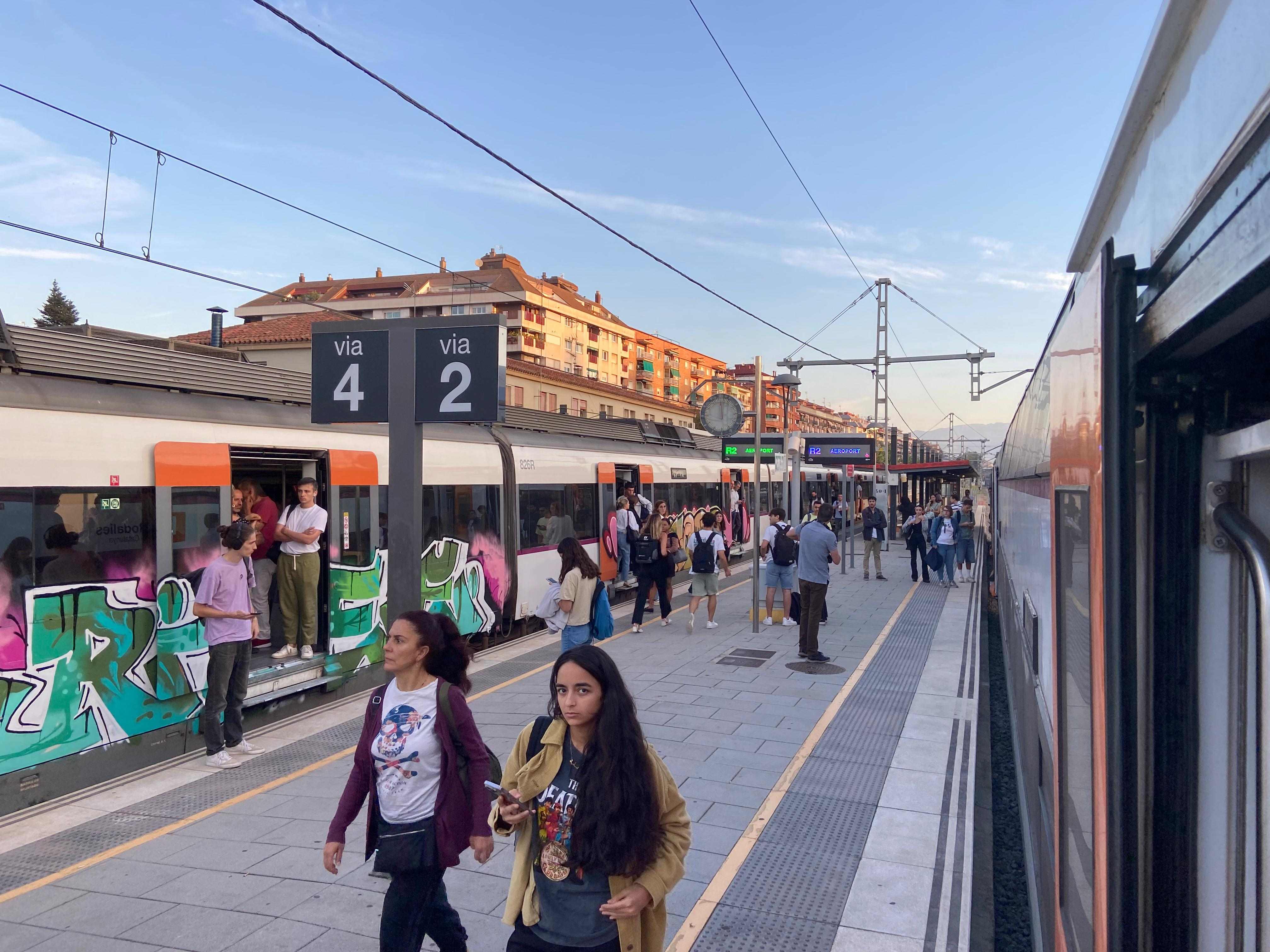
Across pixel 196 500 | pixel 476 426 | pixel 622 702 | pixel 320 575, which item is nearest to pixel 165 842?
pixel 196 500

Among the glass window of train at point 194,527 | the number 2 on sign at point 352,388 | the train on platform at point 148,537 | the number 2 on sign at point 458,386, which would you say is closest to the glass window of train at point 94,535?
the train on platform at point 148,537

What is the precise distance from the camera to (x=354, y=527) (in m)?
8.91

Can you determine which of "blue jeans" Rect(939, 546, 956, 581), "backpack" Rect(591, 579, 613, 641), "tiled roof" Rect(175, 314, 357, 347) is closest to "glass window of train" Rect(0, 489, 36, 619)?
"backpack" Rect(591, 579, 613, 641)

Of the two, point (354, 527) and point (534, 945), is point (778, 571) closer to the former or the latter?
point (354, 527)

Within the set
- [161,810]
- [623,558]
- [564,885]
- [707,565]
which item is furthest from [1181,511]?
[623,558]

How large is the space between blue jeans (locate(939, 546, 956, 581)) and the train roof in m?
10.8

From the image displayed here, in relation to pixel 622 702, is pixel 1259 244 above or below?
above

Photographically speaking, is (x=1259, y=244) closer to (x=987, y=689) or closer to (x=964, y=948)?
(x=964, y=948)

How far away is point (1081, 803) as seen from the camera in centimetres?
171

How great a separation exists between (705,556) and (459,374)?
329 inches

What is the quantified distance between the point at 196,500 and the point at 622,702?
18.2ft

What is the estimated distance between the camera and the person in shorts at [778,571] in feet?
40.8

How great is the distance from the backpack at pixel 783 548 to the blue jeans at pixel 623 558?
2.31m

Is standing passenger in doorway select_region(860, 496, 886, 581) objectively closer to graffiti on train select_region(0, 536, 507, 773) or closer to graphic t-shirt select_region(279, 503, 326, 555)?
graphic t-shirt select_region(279, 503, 326, 555)
